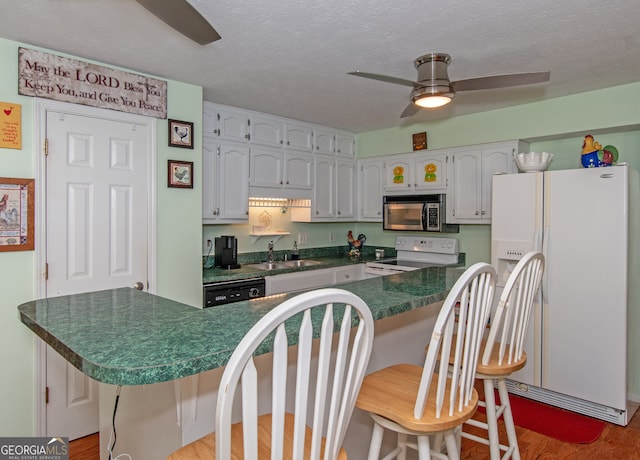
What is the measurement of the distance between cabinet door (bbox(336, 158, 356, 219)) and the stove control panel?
0.66 metres

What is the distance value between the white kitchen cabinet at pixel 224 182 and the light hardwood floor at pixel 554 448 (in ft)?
5.85

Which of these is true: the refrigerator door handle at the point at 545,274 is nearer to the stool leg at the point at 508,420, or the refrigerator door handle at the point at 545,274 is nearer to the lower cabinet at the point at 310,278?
the stool leg at the point at 508,420

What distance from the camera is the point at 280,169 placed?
406cm

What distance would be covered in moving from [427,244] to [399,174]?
81 centimetres

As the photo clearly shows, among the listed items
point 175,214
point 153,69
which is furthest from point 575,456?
point 153,69

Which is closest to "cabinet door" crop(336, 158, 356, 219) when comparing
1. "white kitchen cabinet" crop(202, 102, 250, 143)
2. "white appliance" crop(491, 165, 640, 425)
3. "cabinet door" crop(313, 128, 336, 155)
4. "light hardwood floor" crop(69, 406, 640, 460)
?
"cabinet door" crop(313, 128, 336, 155)

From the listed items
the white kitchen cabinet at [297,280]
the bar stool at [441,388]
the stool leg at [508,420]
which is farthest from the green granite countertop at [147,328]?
the white kitchen cabinet at [297,280]

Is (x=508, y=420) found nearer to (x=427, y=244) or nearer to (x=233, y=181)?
(x=427, y=244)

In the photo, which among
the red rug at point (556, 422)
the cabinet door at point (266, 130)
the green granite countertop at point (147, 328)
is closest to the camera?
the green granite countertop at point (147, 328)

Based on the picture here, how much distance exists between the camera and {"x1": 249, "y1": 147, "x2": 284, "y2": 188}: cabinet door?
12.6 ft

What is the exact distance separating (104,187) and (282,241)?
2.16m

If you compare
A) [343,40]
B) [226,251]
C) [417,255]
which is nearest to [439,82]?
[343,40]

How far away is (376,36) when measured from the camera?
7.40 ft

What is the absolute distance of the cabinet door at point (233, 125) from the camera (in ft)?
11.8
